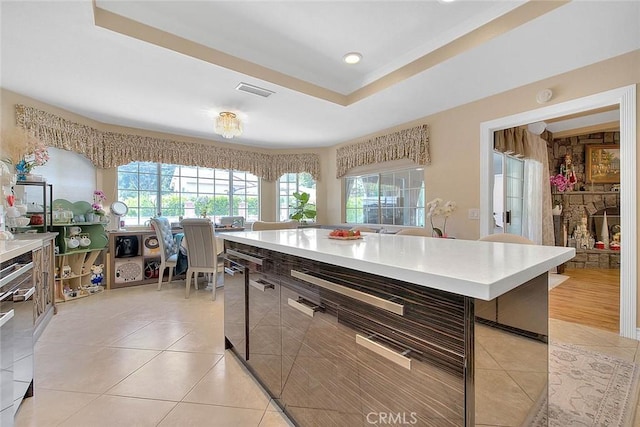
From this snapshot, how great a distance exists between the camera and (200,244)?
133 inches

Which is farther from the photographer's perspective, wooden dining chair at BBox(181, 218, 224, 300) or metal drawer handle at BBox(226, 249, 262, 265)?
wooden dining chair at BBox(181, 218, 224, 300)

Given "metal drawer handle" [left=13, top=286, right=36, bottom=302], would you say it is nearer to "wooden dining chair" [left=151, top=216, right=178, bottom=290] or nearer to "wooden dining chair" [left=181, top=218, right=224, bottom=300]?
"wooden dining chair" [left=181, top=218, right=224, bottom=300]

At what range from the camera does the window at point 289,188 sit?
594cm

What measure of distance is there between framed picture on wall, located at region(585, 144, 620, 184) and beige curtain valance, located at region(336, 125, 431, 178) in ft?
12.3

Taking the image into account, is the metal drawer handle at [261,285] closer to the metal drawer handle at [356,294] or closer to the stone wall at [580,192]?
the metal drawer handle at [356,294]

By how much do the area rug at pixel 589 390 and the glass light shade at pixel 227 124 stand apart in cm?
366

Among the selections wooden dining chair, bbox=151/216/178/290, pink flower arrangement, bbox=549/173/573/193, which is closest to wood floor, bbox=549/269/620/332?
pink flower arrangement, bbox=549/173/573/193

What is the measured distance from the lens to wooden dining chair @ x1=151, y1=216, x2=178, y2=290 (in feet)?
12.2

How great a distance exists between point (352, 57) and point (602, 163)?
5.40 meters

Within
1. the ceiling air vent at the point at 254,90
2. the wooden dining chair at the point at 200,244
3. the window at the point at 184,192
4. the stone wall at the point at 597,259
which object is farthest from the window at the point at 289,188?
the stone wall at the point at 597,259

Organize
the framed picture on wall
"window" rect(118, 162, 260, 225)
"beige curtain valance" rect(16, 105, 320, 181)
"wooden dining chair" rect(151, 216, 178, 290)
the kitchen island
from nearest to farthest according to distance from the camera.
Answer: the kitchen island < "beige curtain valance" rect(16, 105, 320, 181) < "wooden dining chair" rect(151, 216, 178, 290) < "window" rect(118, 162, 260, 225) < the framed picture on wall

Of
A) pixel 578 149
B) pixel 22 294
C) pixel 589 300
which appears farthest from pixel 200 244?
pixel 578 149

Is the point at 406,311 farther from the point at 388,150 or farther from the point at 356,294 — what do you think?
the point at 388,150

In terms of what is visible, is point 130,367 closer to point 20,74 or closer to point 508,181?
point 20,74
